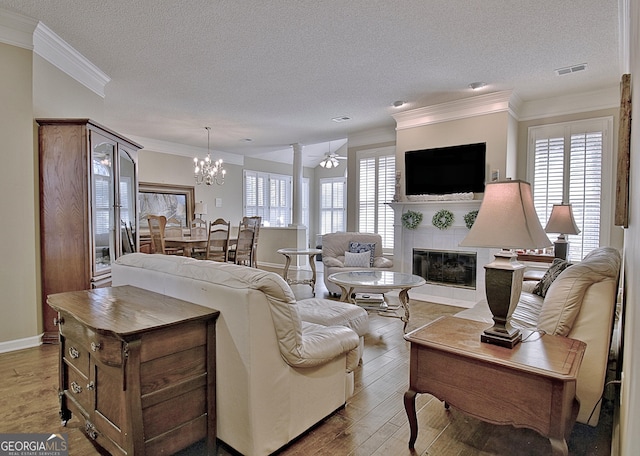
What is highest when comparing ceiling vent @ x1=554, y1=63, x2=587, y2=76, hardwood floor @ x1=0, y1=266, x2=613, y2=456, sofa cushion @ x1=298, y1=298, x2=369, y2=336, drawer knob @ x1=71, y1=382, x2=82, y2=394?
ceiling vent @ x1=554, y1=63, x2=587, y2=76

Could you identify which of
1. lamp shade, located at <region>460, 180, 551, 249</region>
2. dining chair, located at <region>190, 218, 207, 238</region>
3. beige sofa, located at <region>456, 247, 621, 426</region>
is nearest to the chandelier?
dining chair, located at <region>190, 218, 207, 238</region>

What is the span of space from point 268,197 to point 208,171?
314 centimetres

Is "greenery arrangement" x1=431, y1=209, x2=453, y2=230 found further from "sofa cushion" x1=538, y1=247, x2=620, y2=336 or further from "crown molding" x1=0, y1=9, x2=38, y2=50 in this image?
"crown molding" x1=0, y1=9, x2=38, y2=50

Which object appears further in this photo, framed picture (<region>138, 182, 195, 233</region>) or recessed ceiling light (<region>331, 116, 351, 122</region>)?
framed picture (<region>138, 182, 195, 233</region>)

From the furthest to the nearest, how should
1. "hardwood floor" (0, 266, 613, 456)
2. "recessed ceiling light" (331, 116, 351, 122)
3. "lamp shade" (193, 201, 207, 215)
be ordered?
"lamp shade" (193, 201, 207, 215) < "recessed ceiling light" (331, 116, 351, 122) < "hardwood floor" (0, 266, 613, 456)

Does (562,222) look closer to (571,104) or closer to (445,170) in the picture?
(445,170)

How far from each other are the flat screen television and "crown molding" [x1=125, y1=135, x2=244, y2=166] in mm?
4869

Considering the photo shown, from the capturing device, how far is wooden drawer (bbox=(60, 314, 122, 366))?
1.35 metres

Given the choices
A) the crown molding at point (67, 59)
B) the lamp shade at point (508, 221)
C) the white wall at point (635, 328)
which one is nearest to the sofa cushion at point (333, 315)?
the lamp shade at point (508, 221)

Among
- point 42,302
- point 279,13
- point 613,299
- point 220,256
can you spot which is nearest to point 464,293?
point 613,299

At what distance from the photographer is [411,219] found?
515cm

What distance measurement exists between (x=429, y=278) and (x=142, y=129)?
18.4 ft

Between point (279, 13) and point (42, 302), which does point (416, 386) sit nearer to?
point (279, 13)

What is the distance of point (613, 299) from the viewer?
1.73 m
